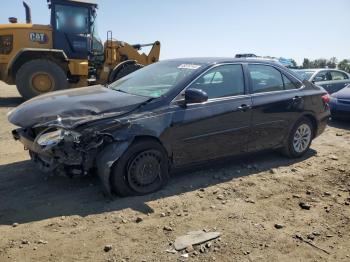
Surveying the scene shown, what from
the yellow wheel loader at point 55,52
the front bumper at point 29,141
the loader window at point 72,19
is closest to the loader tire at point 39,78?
the yellow wheel loader at point 55,52

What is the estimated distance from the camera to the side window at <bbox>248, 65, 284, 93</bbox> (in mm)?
5715

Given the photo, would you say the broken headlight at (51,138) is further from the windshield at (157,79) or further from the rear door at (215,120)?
the rear door at (215,120)

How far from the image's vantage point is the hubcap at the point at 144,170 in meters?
4.53

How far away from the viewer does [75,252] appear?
11.2 feet

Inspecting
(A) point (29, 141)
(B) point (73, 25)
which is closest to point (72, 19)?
(B) point (73, 25)

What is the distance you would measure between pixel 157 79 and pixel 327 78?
29.7 ft

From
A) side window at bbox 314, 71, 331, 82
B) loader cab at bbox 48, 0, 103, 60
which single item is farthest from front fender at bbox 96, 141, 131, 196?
side window at bbox 314, 71, 331, 82

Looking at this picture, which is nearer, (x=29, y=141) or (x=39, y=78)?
(x=29, y=141)

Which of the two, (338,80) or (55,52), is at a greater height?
(55,52)

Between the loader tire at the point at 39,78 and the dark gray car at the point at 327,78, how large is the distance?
7.29 meters

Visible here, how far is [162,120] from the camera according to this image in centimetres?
465

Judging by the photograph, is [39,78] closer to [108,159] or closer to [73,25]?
[73,25]

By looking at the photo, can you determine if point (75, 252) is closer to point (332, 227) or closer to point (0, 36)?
point (332, 227)

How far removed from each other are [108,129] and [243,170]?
7.56 feet
